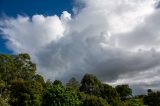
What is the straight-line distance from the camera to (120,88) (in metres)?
161

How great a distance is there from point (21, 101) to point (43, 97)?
7660 millimetres

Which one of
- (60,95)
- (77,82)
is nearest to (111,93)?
(77,82)

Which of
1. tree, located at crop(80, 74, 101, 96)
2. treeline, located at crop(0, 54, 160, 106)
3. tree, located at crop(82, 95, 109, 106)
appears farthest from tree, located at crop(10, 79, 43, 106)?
tree, located at crop(80, 74, 101, 96)

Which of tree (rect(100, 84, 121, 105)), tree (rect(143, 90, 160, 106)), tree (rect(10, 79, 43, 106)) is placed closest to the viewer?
tree (rect(10, 79, 43, 106))

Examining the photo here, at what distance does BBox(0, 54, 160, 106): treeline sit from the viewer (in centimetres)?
9325

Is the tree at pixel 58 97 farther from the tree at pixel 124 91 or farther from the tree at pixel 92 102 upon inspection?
the tree at pixel 124 91

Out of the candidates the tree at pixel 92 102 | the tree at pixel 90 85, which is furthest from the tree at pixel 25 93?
the tree at pixel 90 85

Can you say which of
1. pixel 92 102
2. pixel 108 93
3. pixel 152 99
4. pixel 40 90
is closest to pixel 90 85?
pixel 108 93

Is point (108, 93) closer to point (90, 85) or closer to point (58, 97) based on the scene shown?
point (90, 85)

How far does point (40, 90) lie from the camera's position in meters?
104

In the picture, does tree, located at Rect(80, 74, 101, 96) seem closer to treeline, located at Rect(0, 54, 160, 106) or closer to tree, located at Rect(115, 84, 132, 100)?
treeline, located at Rect(0, 54, 160, 106)

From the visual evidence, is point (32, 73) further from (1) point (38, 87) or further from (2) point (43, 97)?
(2) point (43, 97)

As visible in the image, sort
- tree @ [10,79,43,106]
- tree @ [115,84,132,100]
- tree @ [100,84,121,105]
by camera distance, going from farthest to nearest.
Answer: tree @ [115,84,132,100], tree @ [100,84,121,105], tree @ [10,79,43,106]

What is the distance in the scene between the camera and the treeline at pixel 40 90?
93250 millimetres
